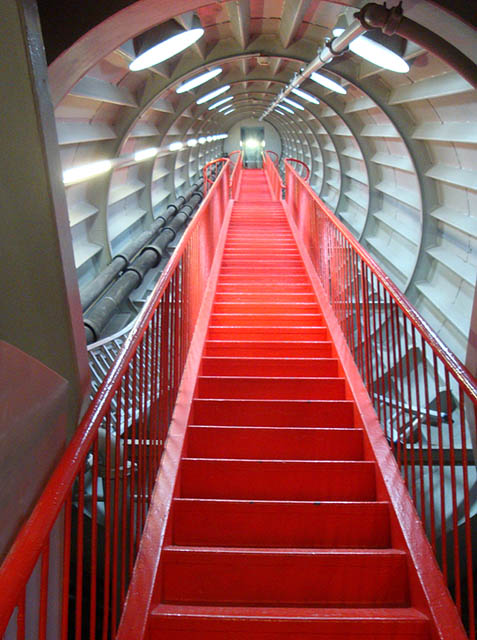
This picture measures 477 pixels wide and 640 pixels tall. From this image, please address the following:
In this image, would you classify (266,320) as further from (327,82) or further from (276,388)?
(327,82)

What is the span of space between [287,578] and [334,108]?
33.6ft

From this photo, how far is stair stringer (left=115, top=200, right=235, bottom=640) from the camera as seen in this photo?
234 cm

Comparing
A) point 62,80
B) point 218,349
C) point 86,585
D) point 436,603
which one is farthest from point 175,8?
point 86,585

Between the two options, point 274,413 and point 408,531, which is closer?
point 408,531

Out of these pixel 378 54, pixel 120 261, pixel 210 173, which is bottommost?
pixel 120 261

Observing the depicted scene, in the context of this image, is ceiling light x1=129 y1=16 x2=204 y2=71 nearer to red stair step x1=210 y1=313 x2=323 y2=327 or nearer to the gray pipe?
red stair step x1=210 y1=313 x2=323 y2=327

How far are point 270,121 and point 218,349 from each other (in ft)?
87.8

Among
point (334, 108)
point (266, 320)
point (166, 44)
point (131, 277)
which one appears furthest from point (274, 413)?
point (334, 108)

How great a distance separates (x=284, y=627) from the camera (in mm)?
2359

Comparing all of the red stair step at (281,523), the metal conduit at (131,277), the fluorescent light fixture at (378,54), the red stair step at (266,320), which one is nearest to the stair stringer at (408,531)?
the red stair step at (281,523)

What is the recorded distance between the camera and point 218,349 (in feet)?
16.5

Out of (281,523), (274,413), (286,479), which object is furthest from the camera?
(274,413)

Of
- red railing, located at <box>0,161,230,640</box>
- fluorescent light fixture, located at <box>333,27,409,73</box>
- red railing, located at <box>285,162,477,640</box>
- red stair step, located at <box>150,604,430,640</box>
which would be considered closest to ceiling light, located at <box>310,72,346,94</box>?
red railing, located at <box>285,162,477,640</box>

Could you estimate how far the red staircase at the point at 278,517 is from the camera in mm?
2383
